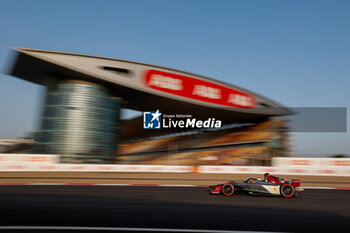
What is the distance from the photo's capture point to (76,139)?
→ 1044 inches

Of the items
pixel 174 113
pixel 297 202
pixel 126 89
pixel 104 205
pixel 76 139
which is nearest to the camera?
pixel 104 205

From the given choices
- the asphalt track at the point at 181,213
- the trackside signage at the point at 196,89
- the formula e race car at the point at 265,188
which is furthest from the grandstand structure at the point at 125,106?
the asphalt track at the point at 181,213

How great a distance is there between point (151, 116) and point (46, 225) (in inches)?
1200

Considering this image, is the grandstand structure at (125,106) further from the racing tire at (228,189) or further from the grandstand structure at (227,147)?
the racing tire at (228,189)

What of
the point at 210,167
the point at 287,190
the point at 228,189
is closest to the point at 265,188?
the point at 287,190

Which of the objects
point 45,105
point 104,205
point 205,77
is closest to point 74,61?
point 45,105

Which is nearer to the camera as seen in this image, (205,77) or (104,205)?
(104,205)

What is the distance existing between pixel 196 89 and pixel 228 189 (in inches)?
928

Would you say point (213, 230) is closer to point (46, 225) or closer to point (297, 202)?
point (46, 225)

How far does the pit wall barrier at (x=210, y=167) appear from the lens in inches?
695

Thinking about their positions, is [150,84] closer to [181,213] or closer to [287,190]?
[287,190]

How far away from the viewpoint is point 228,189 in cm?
930

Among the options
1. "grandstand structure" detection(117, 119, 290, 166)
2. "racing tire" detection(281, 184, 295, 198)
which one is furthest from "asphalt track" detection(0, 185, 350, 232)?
"grandstand structure" detection(117, 119, 290, 166)

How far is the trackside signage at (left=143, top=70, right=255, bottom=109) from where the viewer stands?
30.2 m
